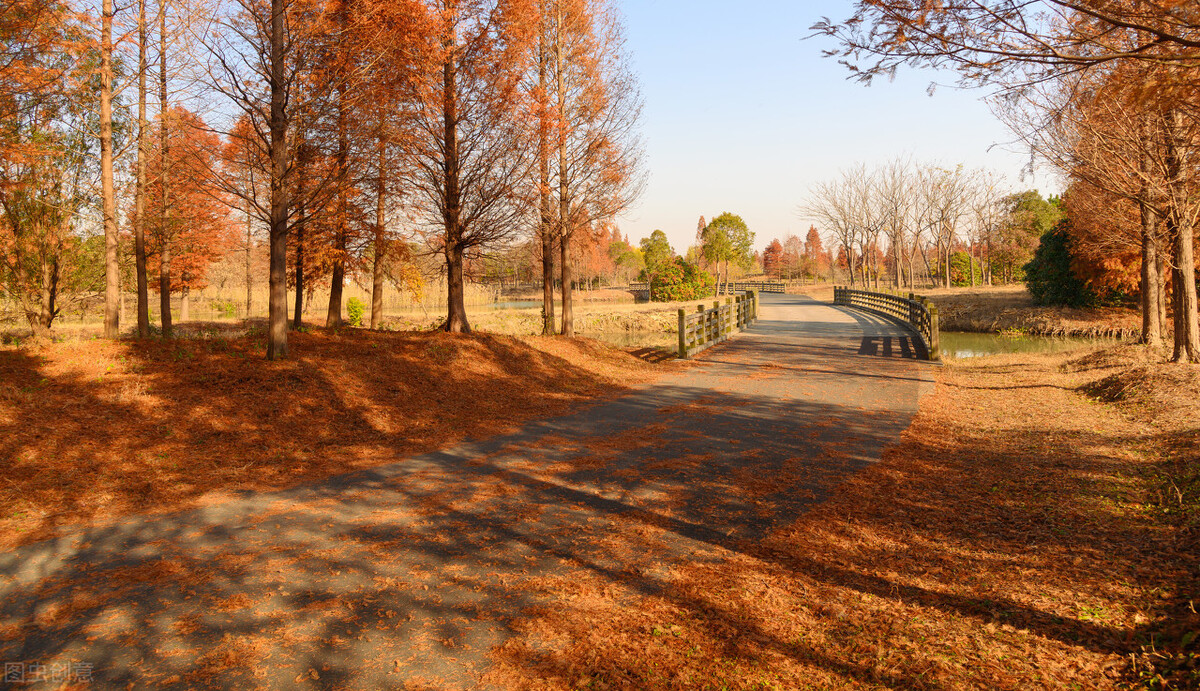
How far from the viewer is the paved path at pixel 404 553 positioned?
11.1 feet

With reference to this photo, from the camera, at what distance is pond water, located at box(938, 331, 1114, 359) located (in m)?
22.3

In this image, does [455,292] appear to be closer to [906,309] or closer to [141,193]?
[141,193]

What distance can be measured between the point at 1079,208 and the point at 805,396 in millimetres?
12001

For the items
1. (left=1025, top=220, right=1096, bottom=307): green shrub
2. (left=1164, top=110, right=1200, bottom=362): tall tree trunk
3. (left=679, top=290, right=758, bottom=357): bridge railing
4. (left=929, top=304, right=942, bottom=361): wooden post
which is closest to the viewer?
(left=1164, top=110, right=1200, bottom=362): tall tree trunk

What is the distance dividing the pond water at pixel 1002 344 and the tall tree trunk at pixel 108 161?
23465 millimetres

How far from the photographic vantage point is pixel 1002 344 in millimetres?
25219

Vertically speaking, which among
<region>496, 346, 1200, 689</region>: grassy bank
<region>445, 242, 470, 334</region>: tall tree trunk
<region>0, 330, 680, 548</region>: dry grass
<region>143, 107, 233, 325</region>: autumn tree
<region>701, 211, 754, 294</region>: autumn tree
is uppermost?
<region>701, 211, 754, 294</region>: autumn tree

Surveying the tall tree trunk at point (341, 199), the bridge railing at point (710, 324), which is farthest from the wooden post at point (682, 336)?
the tall tree trunk at point (341, 199)

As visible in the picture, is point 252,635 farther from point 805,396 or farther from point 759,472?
point 805,396

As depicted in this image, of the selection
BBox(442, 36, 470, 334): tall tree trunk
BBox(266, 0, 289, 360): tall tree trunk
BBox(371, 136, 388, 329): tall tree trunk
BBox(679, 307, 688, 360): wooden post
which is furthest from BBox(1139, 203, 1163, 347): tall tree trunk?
BBox(266, 0, 289, 360): tall tree trunk

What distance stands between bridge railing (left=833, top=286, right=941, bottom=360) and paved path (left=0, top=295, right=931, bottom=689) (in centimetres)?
847

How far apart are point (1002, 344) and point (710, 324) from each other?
45.3ft

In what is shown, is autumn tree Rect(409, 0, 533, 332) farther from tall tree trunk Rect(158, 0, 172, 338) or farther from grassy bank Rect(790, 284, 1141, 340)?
grassy bank Rect(790, 284, 1141, 340)

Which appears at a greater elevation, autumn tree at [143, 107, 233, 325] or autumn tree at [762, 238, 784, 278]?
autumn tree at [762, 238, 784, 278]
